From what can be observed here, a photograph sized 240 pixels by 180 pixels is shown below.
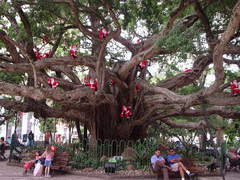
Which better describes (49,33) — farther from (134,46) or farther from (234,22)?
(234,22)

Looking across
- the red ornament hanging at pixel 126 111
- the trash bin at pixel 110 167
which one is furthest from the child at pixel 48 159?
the red ornament hanging at pixel 126 111

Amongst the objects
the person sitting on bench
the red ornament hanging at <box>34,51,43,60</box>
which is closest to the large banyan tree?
the red ornament hanging at <box>34,51,43,60</box>

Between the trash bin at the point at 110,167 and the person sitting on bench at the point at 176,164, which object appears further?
the trash bin at the point at 110,167

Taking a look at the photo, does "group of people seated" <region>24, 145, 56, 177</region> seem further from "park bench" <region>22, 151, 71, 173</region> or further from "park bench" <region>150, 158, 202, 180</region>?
"park bench" <region>150, 158, 202, 180</region>

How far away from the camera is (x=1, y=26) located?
948cm

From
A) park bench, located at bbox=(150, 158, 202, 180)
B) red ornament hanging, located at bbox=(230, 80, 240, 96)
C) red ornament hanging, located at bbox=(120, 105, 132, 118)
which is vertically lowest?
park bench, located at bbox=(150, 158, 202, 180)

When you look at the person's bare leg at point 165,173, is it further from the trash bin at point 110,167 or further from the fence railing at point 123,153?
the trash bin at point 110,167

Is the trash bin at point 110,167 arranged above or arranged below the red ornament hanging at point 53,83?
below

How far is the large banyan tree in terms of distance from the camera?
21.1ft

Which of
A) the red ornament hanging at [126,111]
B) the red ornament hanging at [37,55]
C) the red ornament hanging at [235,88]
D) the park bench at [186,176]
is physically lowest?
the park bench at [186,176]

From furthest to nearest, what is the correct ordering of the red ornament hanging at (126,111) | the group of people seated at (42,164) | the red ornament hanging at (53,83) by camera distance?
the red ornament hanging at (126,111), the group of people seated at (42,164), the red ornament hanging at (53,83)

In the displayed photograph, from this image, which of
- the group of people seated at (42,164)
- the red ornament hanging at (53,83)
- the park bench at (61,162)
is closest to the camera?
the red ornament hanging at (53,83)

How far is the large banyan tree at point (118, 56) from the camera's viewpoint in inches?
253

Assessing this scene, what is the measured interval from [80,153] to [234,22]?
6841 millimetres
